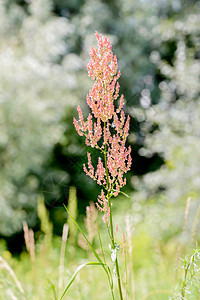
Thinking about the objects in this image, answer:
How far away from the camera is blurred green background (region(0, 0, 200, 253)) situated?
391 cm

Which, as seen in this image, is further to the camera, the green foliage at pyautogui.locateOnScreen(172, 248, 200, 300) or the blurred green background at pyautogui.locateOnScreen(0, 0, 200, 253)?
the blurred green background at pyautogui.locateOnScreen(0, 0, 200, 253)

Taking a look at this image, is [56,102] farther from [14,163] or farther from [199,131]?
[199,131]

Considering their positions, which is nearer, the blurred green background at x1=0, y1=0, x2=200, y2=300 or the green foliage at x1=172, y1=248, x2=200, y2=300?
the green foliage at x1=172, y1=248, x2=200, y2=300

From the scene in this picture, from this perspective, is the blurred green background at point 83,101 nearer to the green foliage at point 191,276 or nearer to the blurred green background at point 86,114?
the blurred green background at point 86,114

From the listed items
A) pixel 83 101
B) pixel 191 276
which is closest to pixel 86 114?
→ pixel 83 101

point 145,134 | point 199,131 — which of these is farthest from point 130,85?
point 199,131

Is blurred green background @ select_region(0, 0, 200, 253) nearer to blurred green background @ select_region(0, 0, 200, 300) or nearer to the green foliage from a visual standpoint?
blurred green background @ select_region(0, 0, 200, 300)

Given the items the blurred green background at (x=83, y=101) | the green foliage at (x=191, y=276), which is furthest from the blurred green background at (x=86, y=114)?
the green foliage at (x=191, y=276)

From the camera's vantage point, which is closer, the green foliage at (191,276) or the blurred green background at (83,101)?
the green foliage at (191,276)

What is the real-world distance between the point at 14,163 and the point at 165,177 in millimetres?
2105

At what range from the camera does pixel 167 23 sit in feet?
15.4

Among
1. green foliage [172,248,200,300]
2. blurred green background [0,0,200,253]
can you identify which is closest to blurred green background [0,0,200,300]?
blurred green background [0,0,200,253]

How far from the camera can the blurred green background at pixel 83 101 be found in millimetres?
3910

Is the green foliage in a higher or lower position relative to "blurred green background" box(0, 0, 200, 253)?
lower
